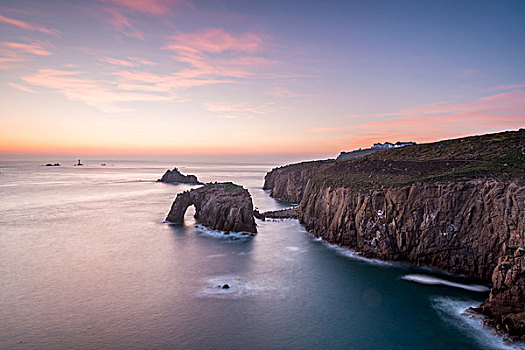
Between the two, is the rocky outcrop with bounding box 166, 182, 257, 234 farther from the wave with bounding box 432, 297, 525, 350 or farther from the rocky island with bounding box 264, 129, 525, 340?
the wave with bounding box 432, 297, 525, 350

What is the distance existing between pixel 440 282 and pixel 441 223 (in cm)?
754

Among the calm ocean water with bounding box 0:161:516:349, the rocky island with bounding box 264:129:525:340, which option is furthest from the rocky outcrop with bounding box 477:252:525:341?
the calm ocean water with bounding box 0:161:516:349

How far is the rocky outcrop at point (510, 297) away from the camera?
25.2 metres

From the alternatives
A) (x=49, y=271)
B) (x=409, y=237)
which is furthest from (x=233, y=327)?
(x=49, y=271)

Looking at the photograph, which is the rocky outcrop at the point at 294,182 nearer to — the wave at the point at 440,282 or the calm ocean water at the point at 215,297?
the calm ocean water at the point at 215,297

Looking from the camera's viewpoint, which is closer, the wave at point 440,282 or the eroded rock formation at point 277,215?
the wave at point 440,282

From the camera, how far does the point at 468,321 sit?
28953 millimetres

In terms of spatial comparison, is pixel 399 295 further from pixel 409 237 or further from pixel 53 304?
pixel 53 304

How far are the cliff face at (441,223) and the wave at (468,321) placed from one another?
7.75 meters

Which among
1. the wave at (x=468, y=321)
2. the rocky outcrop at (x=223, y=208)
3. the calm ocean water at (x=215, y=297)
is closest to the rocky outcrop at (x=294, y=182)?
the rocky outcrop at (x=223, y=208)

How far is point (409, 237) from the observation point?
43656 millimetres

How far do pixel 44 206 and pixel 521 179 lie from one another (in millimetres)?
118051

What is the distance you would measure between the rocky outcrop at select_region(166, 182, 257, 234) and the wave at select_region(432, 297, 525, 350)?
3789 cm

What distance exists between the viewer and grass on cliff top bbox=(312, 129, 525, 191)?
43094 millimetres
